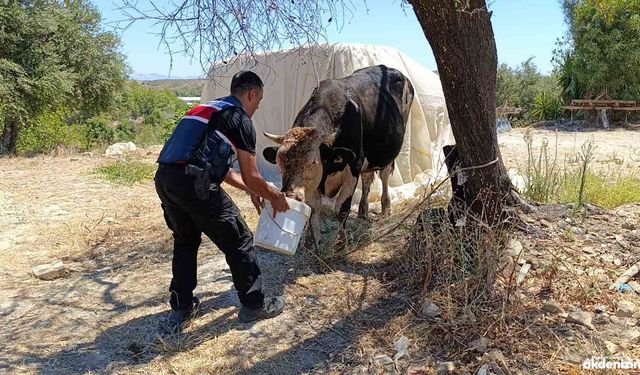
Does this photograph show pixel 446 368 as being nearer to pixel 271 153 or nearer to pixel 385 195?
pixel 271 153

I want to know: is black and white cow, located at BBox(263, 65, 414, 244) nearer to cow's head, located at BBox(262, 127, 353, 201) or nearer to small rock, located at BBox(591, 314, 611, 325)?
cow's head, located at BBox(262, 127, 353, 201)

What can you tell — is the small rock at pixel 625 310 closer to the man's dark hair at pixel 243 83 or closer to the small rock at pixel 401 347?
the small rock at pixel 401 347

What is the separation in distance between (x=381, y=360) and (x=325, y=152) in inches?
87.3

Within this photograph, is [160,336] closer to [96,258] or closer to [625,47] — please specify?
[96,258]

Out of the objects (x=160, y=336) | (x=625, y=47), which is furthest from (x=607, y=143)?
(x=160, y=336)

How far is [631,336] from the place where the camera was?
11.3 ft

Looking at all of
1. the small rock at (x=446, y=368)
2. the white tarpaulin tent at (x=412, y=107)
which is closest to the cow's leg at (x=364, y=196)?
the white tarpaulin tent at (x=412, y=107)

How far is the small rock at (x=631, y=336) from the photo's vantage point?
3395mm

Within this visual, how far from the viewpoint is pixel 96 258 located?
19.3 feet

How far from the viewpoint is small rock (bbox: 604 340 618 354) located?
10.9 feet

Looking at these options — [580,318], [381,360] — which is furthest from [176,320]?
[580,318]

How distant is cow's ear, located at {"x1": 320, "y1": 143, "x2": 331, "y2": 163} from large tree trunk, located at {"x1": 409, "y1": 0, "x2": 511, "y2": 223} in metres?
1.21

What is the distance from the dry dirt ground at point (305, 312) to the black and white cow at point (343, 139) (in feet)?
2.54

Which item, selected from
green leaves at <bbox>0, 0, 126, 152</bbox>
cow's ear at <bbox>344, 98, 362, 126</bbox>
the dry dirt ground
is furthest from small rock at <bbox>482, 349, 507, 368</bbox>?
green leaves at <bbox>0, 0, 126, 152</bbox>
